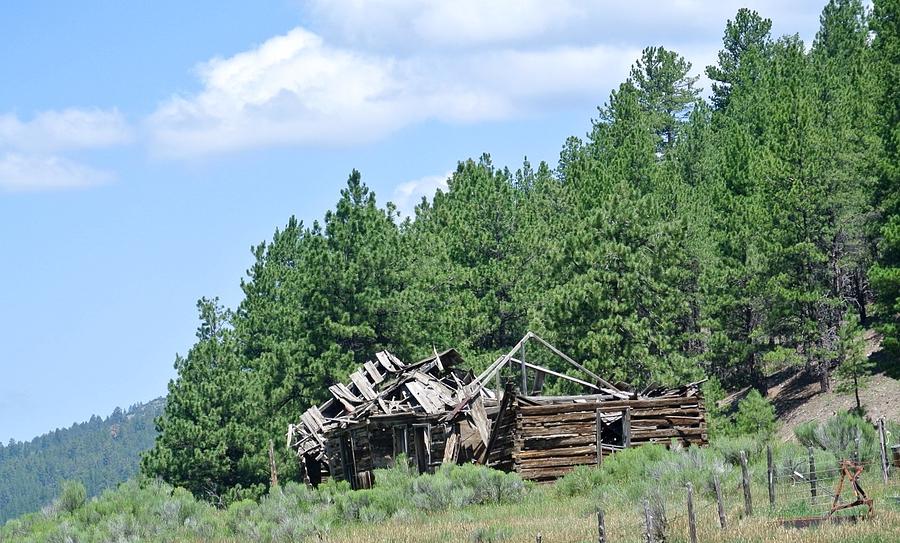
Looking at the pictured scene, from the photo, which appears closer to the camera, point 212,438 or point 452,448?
point 452,448

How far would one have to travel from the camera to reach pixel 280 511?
2664cm

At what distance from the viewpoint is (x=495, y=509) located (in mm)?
25562

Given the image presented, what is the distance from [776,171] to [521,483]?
23.9 meters

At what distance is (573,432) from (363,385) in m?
9.59

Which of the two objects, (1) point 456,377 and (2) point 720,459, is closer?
(2) point 720,459

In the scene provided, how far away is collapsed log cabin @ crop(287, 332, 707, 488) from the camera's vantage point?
3225 centimetres

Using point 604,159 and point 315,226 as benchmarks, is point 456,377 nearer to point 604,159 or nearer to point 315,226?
point 315,226

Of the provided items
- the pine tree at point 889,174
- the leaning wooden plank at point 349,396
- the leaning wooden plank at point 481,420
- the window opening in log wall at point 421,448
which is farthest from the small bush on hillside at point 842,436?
the leaning wooden plank at point 349,396

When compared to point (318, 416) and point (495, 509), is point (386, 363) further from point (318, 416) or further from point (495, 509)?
point (495, 509)

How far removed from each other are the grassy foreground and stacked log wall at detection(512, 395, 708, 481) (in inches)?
99.7

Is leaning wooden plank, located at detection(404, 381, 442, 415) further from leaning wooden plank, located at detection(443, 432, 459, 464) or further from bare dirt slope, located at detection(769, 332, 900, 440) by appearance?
bare dirt slope, located at detection(769, 332, 900, 440)

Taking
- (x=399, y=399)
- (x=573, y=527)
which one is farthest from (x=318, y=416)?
(x=573, y=527)

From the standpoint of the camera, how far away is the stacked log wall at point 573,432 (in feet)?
105

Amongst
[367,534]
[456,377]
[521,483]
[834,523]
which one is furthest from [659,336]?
[834,523]
